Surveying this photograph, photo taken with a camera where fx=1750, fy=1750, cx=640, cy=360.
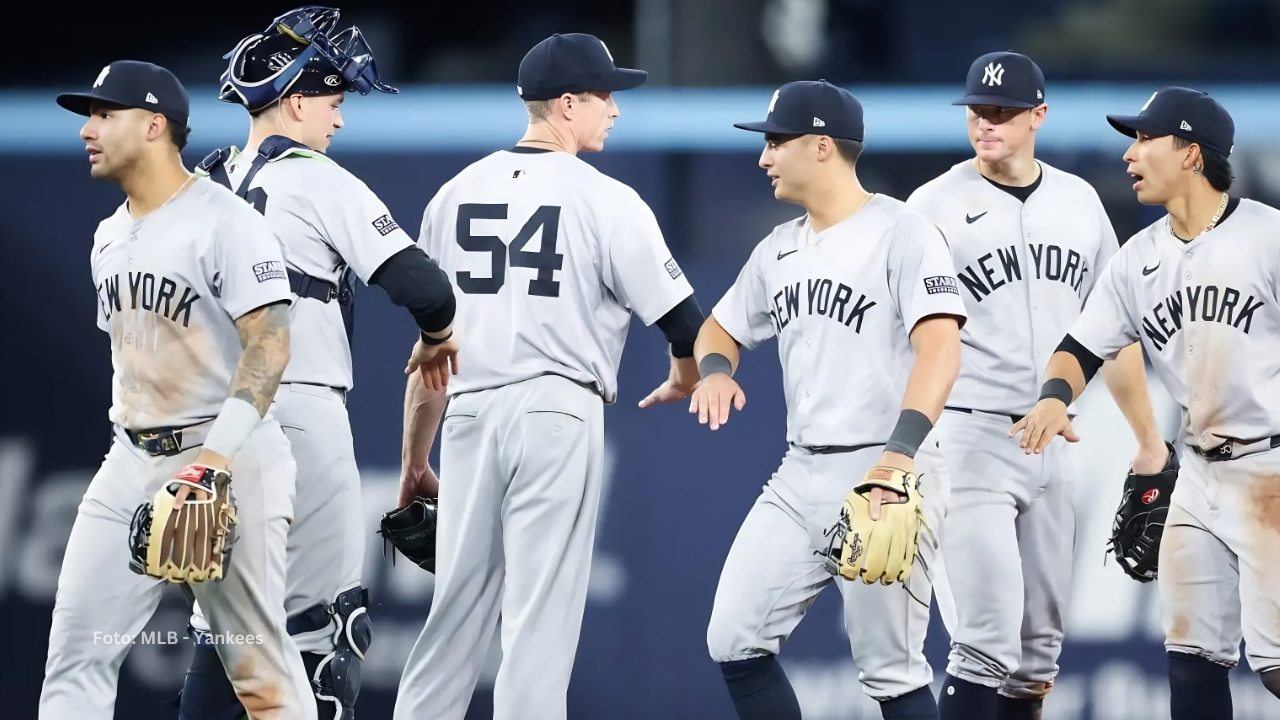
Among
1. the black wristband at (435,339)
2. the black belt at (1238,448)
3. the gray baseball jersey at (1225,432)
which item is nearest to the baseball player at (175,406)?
the black wristband at (435,339)

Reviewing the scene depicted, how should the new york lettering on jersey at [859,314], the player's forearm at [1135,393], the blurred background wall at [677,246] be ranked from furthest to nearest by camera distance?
the blurred background wall at [677,246] → the player's forearm at [1135,393] → the new york lettering on jersey at [859,314]

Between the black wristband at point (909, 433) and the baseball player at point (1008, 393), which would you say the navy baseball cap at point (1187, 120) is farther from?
the black wristband at point (909, 433)

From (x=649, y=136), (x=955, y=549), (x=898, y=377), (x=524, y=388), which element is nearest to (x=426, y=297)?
(x=524, y=388)

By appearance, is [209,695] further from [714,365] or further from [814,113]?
[814,113]

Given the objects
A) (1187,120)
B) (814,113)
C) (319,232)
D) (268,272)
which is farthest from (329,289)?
(1187,120)

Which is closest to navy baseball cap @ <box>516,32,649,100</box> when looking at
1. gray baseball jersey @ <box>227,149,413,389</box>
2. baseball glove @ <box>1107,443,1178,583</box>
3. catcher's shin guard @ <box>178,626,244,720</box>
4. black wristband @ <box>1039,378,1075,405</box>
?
gray baseball jersey @ <box>227,149,413,389</box>

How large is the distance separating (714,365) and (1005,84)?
5.16 ft

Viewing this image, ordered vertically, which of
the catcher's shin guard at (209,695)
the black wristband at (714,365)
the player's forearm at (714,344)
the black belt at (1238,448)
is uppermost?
the player's forearm at (714,344)

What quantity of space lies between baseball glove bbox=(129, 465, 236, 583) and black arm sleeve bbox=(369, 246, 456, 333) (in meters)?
0.79

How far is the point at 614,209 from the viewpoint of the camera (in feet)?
17.6

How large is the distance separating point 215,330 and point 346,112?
10.4 feet

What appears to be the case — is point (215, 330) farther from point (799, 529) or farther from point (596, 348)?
point (799, 529)

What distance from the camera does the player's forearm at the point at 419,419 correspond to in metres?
5.67

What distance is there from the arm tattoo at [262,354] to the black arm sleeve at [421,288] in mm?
397
